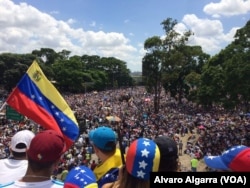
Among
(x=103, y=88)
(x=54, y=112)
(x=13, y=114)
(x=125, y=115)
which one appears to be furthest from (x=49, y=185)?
(x=103, y=88)

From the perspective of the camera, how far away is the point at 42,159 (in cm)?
294

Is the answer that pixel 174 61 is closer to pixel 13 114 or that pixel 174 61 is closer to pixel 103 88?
pixel 13 114

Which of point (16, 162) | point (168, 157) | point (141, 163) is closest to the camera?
point (141, 163)

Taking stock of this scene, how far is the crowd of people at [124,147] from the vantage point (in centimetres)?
274

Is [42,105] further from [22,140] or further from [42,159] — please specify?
[42,159]

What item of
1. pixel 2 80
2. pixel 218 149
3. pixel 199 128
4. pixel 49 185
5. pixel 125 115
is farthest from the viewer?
pixel 2 80

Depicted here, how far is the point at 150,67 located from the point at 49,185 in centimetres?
4209

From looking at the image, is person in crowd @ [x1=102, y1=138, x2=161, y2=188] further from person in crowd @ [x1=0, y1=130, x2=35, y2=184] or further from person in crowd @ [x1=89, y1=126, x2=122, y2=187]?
person in crowd @ [x1=0, y1=130, x2=35, y2=184]

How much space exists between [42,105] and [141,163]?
4.40 m

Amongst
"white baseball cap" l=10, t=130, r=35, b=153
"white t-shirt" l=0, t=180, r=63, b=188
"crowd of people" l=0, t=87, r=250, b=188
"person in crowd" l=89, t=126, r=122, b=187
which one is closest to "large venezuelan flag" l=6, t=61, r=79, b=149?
"crowd of people" l=0, t=87, r=250, b=188

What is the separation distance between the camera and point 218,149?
2148 centimetres

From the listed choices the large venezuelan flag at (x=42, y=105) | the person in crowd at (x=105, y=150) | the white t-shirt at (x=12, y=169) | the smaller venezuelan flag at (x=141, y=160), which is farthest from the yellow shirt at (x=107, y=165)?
the large venezuelan flag at (x=42, y=105)

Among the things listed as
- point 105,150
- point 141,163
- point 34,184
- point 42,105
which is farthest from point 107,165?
point 42,105

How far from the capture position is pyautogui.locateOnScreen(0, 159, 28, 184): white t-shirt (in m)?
3.67
